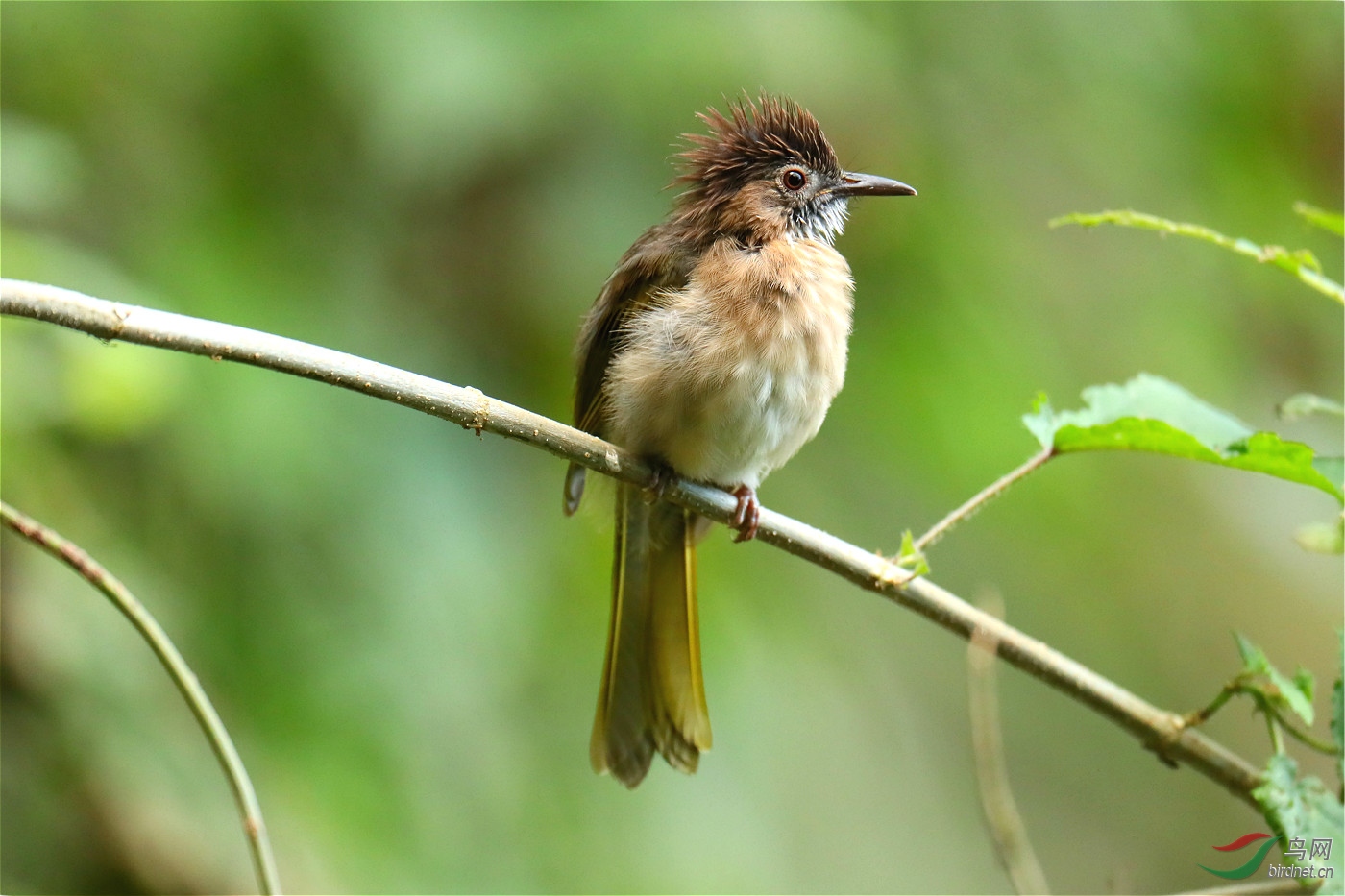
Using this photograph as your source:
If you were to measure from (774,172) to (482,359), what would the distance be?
1363 millimetres

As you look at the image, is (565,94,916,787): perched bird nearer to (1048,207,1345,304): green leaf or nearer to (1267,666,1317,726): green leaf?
(1048,207,1345,304): green leaf

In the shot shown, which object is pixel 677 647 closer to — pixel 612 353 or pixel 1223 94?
pixel 612 353

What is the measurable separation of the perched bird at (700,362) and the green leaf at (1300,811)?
4.57 feet

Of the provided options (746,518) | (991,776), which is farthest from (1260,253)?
(991,776)

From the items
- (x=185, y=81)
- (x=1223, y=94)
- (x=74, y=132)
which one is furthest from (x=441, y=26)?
(x=1223, y=94)

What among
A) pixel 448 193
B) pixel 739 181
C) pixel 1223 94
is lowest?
pixel 739 181

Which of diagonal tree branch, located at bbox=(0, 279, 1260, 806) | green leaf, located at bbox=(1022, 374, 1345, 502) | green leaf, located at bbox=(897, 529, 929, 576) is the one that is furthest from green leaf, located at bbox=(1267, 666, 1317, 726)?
green leaf, located at bbox=(897, 529, 929, 576)

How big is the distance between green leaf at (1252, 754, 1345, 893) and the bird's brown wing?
2.16 meters

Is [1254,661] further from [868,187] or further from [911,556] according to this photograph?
[868,187]

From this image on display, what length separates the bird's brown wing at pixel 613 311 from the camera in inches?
152

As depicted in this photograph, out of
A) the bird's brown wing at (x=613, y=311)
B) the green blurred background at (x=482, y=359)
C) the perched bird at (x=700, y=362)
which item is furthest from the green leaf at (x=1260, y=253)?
the green blurred background at (x=482, y=359)

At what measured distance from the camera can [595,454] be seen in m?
2.77

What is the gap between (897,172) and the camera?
→ 4.84m

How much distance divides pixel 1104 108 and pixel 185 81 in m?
3.91
